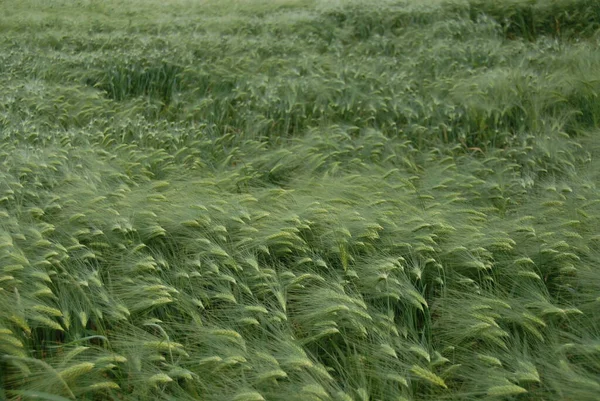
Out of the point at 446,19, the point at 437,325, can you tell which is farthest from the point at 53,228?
the point at 446,19

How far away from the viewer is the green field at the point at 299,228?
2.12 metres

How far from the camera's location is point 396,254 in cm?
280

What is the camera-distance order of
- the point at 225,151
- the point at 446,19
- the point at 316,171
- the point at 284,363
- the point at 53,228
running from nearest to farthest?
the point at 284,363 → the point at 53,228 → the point at 316,171 → the point at 225,151 → the point at 446,19

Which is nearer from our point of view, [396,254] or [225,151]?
[396,254]

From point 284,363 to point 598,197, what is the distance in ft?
7.40

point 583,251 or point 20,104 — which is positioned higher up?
point 20,104

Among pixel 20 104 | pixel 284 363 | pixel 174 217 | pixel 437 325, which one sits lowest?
pixel 437 325

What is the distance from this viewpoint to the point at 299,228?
9.70 feet

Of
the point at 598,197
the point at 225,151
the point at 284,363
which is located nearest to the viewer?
the point at 284,363

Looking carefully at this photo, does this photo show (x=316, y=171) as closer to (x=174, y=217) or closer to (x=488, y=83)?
(x=174, y=217)

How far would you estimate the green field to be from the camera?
2125mm

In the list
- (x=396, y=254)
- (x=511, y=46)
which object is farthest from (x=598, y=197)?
(x=511, y=46)

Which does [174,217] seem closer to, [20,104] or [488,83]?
[20,104]

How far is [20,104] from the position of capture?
4887 mm
